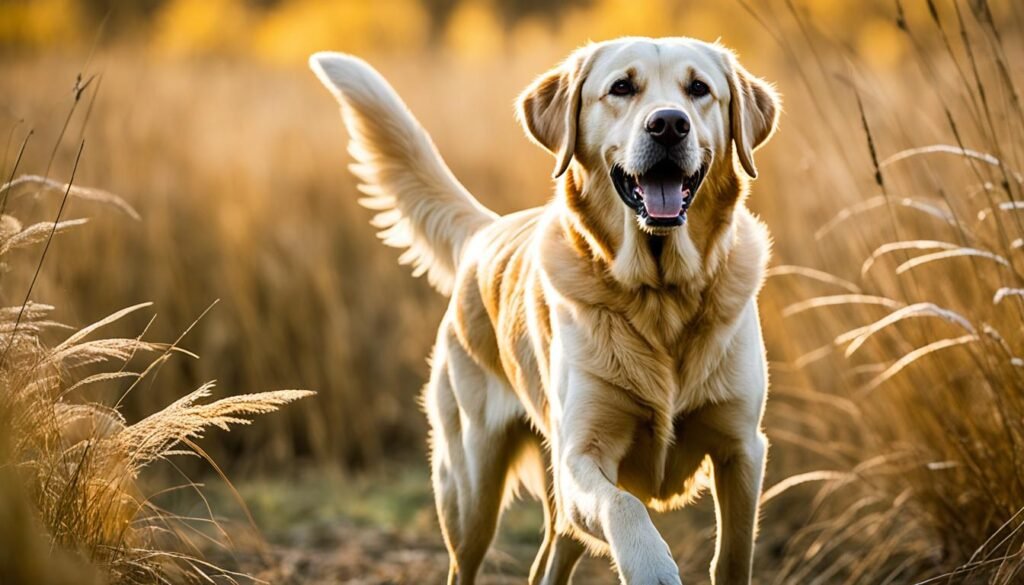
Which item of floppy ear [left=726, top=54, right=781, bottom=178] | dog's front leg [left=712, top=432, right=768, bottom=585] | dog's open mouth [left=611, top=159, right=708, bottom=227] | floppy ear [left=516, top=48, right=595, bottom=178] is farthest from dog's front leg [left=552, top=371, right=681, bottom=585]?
floppy ear [left=726, top=54, right=781, bottom=178]

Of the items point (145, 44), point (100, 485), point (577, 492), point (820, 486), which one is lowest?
point (820, 486)

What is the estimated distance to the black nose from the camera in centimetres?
282

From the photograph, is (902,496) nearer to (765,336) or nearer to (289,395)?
(765,336)

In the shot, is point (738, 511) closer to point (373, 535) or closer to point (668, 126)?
point (668, 126)

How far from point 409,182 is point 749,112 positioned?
4.78ft

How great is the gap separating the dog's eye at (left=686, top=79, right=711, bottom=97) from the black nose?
220mm

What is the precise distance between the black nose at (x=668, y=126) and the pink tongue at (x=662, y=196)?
0.15 meters

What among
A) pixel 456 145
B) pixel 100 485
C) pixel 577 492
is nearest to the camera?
pixel 100 485

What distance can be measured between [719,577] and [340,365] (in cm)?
374

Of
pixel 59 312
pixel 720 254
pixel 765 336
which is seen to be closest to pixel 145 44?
pixel 59 312

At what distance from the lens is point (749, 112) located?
3203 millimetres

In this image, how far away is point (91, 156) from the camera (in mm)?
7145

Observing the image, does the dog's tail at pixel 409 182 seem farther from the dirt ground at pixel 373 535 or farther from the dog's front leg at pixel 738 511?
the dog's front leg at pixel 738 511

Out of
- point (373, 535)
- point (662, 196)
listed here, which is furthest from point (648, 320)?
point (373, 535)
